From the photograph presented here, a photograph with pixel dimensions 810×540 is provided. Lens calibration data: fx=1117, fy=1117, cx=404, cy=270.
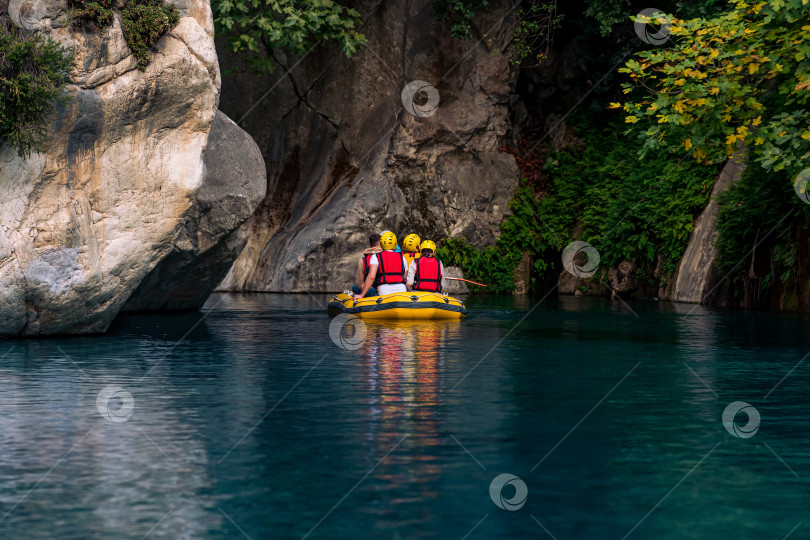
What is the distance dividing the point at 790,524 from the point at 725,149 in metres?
13.0

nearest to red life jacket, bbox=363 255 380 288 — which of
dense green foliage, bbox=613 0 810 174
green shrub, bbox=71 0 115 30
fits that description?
dense green foliage, bbox=613 0 810 174

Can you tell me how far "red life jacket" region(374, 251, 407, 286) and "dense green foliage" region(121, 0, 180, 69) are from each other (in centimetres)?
681

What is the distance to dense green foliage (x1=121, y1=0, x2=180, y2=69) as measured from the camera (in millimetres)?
16375

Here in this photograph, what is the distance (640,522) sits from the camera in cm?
620

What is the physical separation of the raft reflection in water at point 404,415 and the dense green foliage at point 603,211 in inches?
558

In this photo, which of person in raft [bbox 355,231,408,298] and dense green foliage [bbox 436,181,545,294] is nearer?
person in raft [bbox 355,231,408,298]

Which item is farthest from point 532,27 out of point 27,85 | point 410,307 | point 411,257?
point 27,85

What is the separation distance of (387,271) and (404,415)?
12237 mm

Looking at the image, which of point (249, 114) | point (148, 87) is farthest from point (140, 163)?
point (249, 114)

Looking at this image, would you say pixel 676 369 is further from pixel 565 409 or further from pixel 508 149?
pixel 508 149

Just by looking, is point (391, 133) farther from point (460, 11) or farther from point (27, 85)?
point (27, 85)

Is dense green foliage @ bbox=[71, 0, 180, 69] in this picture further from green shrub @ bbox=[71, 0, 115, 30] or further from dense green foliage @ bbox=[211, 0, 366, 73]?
dense green foliage @ bbox=[211, 0, 366, 73]

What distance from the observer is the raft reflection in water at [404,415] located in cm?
679

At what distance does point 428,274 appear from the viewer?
21969 mm
